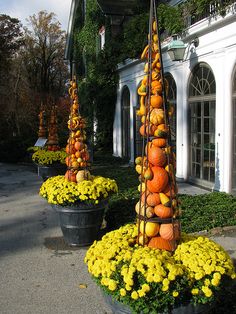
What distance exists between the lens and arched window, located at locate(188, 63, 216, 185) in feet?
32.8

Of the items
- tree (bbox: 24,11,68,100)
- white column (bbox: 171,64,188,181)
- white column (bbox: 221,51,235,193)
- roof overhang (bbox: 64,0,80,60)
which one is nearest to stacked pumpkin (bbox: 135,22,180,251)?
white column (bbox: 221,51,235,193)

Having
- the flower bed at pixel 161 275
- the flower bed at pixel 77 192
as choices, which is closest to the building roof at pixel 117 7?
the flower bed at pixel 77 192

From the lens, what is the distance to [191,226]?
6176 millimetres

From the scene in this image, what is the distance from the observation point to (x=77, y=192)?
571cm

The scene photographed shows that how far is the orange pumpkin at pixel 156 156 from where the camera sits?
10.9ft

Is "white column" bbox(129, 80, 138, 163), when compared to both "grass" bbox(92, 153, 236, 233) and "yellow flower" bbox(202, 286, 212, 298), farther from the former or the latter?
"yellow flower" bbox(202, 286, 212, 298)

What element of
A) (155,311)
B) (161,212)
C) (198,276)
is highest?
(161,212)

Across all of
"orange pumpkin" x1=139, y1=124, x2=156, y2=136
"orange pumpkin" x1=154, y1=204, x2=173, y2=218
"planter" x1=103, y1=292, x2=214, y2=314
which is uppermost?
"orange pumpkin" x1=139, y1=124, x2=156, y2=136

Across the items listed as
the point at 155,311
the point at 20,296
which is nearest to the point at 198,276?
the point at 155,311

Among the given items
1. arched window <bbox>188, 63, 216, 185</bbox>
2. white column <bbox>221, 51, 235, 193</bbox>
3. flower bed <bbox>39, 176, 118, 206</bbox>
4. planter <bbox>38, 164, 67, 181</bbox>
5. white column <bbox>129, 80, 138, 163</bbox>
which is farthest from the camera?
white column <bbox>129, 80, 138, 163</bbox>

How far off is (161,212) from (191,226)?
9.91ft

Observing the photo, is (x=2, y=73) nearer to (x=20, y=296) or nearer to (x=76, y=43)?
(x=76, y=43)

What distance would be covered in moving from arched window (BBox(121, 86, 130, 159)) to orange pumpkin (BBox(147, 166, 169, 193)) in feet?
45.2

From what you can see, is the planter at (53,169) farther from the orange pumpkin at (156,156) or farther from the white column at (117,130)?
the orange pumpkin at (156,156)
